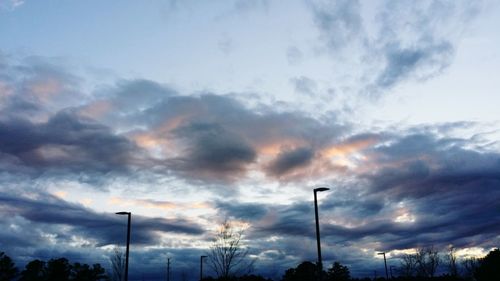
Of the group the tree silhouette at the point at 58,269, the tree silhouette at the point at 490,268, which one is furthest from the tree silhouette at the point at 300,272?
the tree silhouette at the point at 58,269

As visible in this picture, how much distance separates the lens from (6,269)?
282ft

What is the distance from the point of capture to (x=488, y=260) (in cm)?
4834

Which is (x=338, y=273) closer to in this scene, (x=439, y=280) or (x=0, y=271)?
(x=439, y=280)

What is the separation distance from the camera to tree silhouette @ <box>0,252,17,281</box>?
85.2 metres

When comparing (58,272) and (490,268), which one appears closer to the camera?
(490,268)

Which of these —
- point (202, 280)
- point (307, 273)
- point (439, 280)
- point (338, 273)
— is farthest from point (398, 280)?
point (338, 273)

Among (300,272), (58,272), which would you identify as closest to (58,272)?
(58,272)

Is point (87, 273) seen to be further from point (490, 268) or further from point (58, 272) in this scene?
point (490, 268)

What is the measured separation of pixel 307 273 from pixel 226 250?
4680cm

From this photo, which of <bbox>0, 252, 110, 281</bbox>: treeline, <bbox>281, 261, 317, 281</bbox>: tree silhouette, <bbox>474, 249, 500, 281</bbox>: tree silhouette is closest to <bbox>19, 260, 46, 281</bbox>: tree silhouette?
<bbox>0, 252, 110, 281</bbox>: treeline

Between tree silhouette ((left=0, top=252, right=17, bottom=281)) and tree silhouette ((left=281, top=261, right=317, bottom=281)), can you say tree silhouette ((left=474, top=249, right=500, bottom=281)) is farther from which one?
tree silhouette ((left=0, top=252, right=17, bottom=281))

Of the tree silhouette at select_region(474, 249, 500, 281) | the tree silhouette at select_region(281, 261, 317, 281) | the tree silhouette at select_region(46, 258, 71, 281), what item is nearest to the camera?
the tree silhouette at select_region(474, 249, 500, 281)

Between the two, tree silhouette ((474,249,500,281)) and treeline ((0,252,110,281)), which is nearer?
tree silhouette ((474,249,500,281))

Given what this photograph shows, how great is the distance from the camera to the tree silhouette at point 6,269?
85.2 m
